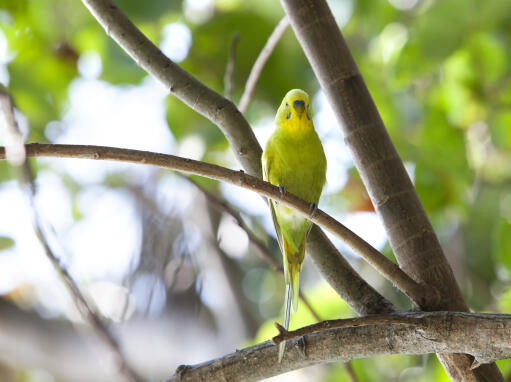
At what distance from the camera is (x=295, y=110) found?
1.13m

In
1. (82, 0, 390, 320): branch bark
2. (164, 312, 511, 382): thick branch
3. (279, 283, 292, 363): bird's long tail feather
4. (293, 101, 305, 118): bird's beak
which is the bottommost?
(164, 312, 511, 382): thick branch

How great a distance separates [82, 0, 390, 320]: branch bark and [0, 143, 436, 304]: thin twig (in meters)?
0.10

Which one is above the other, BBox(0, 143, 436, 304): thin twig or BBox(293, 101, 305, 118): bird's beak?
BBox(293, 101, 305, 118): bird's beak

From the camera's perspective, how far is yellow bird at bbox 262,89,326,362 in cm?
106

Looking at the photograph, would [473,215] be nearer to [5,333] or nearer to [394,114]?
[394,114]

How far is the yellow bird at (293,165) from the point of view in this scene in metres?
1.06

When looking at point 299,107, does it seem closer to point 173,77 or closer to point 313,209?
point 173,77

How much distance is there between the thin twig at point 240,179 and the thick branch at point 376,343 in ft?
0.21

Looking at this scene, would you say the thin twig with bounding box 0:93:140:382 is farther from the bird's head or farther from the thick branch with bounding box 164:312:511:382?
the bird's head

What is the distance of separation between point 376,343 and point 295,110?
1.90ft

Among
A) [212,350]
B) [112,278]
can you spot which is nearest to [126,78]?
[112,278]

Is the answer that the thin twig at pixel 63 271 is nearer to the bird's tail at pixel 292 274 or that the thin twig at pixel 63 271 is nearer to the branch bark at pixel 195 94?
the branch bark at pixel 195 94

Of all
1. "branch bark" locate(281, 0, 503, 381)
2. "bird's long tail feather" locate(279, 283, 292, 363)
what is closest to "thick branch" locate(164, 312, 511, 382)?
"bird's long tail feather" locate(279, 283, 292, 363)

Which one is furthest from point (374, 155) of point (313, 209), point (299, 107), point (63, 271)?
point (63, 271)
